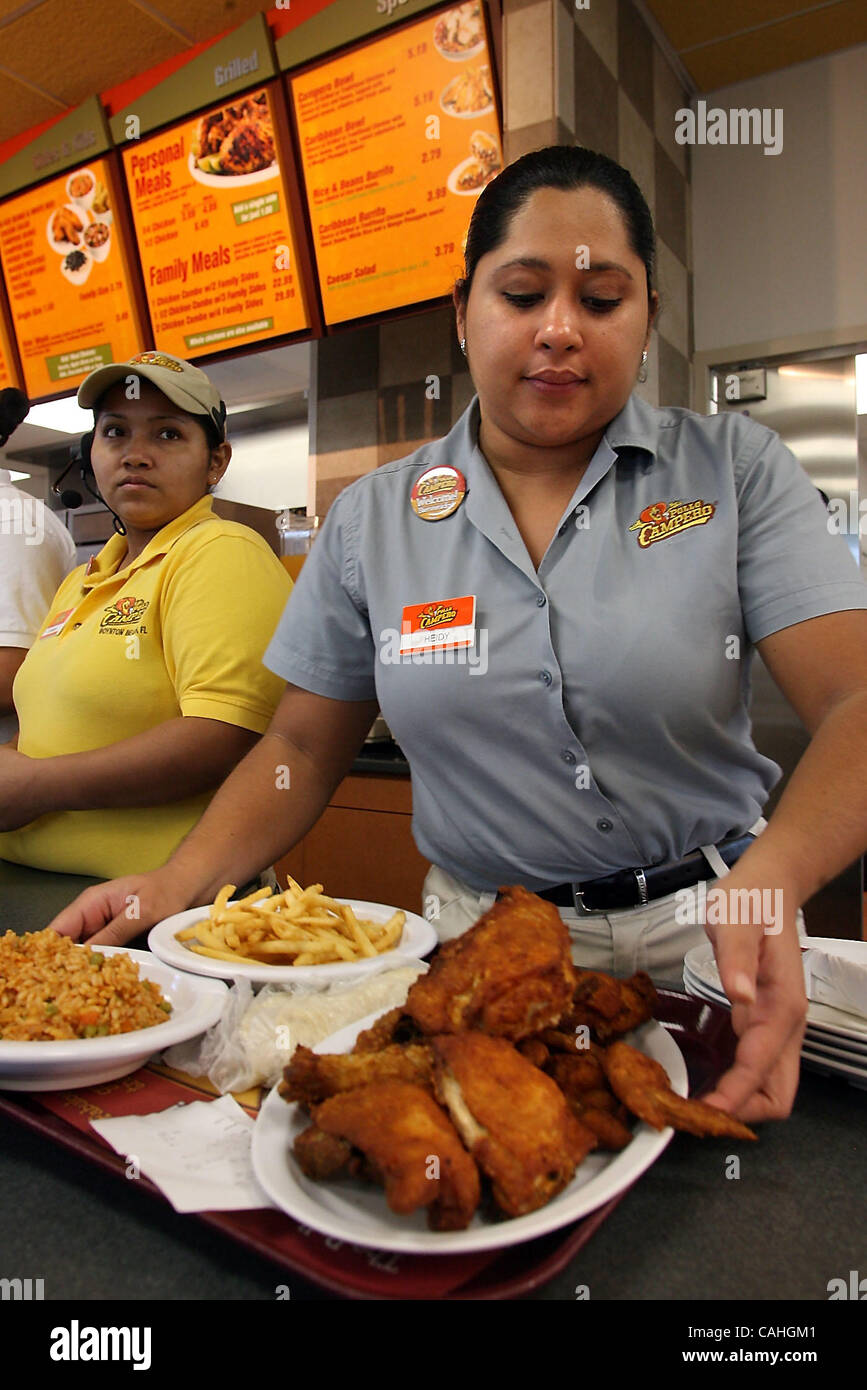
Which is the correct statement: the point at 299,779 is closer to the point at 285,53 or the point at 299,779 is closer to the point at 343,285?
the point at 343,285

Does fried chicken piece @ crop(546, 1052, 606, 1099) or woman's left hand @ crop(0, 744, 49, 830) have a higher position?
woman's left hand @ crop(0, 744, 49, 830)

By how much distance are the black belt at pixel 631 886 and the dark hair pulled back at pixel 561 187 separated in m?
0.89

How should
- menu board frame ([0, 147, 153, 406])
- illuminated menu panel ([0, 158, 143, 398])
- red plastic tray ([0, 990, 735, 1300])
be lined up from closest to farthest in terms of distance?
red plastic tray ([0, 990, 735, 1300]) → menu board frame ([0, 147, 153, 406]) → illuminated menu panel ([0, 158, 143, 398])

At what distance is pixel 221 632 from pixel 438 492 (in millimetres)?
577

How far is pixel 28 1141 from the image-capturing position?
0.83m

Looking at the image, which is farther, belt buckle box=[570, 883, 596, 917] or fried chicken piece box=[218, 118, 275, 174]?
fried chicken piece box=[218, 118, 275, 174]

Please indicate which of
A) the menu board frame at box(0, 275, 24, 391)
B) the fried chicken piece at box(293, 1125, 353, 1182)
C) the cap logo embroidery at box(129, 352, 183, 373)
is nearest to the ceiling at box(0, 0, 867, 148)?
the menu board frame at box(0, 275, 24, 391)

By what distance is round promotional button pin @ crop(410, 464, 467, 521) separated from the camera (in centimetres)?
155

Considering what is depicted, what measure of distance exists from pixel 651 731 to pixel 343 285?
2.79 m

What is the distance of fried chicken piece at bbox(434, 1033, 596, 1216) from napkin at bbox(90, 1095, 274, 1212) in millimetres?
154

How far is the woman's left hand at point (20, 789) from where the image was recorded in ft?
5.95

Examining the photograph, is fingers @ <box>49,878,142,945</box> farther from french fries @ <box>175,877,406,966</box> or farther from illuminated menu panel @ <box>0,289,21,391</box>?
illuminated menu panel @ <box>0,289,21,391</box>
